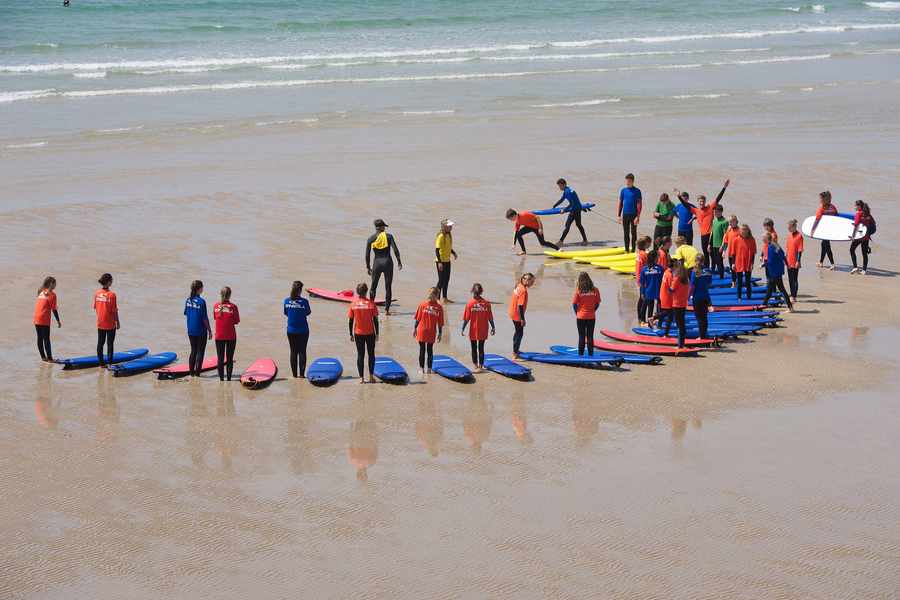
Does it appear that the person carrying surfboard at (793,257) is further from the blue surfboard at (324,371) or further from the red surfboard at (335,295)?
the blue surfboard at (324,371)

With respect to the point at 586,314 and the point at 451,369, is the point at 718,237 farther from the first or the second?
the point at 451,369

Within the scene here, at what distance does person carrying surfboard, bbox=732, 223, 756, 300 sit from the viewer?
18000 mm

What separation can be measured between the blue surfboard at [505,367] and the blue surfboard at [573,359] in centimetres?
33

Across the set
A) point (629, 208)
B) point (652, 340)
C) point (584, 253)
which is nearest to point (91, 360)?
point (652, 340)

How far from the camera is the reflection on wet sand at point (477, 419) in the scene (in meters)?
12.4

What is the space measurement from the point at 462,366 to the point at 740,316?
496 centimetres

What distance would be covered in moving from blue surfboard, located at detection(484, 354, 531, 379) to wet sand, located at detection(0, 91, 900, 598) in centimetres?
17

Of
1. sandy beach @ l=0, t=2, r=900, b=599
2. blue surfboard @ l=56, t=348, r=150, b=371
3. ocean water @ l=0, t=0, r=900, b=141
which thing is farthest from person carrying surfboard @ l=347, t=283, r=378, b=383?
ocean water @ l=0, t=0, r=900, b=141

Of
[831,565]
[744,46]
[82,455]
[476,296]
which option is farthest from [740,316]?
[744,46]

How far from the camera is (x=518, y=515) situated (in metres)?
10.5

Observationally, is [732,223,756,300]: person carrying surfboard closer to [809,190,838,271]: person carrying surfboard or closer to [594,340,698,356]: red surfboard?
[809,190,838,271]: person carrying surfboard

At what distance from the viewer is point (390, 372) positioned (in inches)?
567

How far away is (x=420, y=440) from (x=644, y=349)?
14.9ft

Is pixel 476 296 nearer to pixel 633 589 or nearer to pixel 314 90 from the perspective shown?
pixel 633 589
